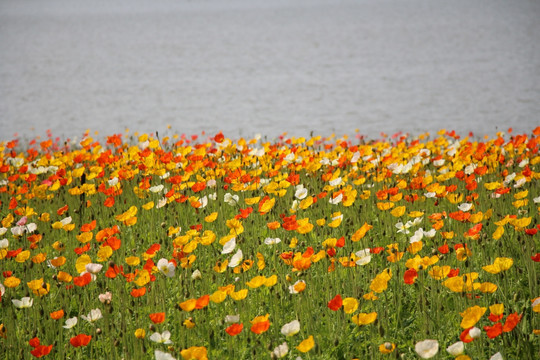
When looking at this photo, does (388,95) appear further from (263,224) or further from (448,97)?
(263,224)

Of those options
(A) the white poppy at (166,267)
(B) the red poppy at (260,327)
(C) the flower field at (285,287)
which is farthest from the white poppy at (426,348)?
(A) the white poppy at (166,267)

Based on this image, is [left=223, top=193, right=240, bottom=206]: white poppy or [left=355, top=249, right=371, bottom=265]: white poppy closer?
[left=355, top=249, right=371, bottom=265]: white poppy

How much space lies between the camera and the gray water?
1247cm

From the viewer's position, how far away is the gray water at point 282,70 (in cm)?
1247

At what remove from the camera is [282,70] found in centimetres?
1916

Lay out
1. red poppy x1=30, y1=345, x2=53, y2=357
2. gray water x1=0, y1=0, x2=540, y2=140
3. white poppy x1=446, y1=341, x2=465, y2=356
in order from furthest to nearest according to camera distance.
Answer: gray water x1=0, y1=0, x2=540, y2=140
red poppy x1=30, y1=345, x2=53, y2=357
white poppy x1=446, y1=341, x2=465, y2=356

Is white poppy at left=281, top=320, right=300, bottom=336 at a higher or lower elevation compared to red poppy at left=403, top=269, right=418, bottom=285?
lower

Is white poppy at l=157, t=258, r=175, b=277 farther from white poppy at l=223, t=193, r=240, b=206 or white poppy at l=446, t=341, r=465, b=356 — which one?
white poppy at l=446, t=341, r=465, b=356

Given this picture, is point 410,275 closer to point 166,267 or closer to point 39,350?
point 166,267

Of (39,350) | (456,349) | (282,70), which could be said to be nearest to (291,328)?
(456,349)

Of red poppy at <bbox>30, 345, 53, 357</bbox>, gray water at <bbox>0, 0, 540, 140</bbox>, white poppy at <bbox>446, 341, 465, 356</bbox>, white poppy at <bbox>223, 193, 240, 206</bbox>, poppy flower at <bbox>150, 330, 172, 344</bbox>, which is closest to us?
white poppy at <bbox>446, 341, 465, 356</bbox>

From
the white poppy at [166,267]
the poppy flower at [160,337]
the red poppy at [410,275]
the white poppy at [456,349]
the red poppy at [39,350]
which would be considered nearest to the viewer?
the white poppy at [456,349]

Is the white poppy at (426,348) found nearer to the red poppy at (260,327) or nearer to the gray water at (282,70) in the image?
the red poppy at (260,327)

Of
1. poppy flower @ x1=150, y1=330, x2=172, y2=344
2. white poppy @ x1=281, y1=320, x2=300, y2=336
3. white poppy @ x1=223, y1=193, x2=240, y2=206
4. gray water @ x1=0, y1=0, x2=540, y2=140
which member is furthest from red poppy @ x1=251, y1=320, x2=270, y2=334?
gray water @ x1=0, y1=0, x2=540, y2=140
